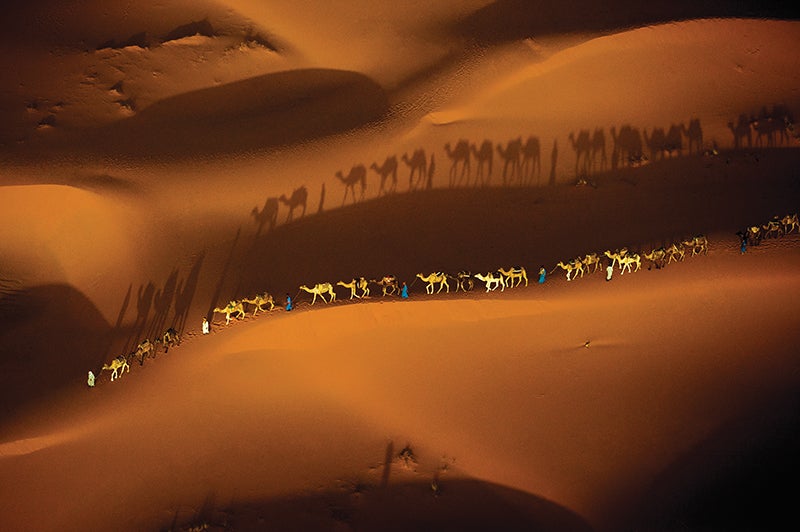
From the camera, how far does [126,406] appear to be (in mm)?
12594

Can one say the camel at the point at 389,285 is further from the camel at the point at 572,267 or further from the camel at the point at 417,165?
the camel at the point at 572,267

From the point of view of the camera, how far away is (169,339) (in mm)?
13523

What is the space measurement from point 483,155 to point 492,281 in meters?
4.23

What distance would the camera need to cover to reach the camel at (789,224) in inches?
A: 583

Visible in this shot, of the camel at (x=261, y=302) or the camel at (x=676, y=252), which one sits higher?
the camel at (x=676, y=252)

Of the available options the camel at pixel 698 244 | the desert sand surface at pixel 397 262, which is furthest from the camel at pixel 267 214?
the camel at pixel 698 244

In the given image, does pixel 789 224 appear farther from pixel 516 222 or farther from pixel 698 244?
pixel 516 222

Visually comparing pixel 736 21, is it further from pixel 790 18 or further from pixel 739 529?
pixel 739 529

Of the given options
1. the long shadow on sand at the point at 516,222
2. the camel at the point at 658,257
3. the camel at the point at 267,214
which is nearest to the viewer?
the camel at the point at 658,257

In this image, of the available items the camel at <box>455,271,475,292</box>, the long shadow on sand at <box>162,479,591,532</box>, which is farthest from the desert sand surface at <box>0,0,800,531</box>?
the camel at <box>455,271,475,292</box>

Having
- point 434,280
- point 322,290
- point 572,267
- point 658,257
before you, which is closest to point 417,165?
point 434,280

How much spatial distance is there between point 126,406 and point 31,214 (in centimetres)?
611

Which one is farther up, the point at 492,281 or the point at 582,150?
the point at 582,150

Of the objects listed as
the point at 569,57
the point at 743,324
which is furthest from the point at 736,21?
the point at 743,324
